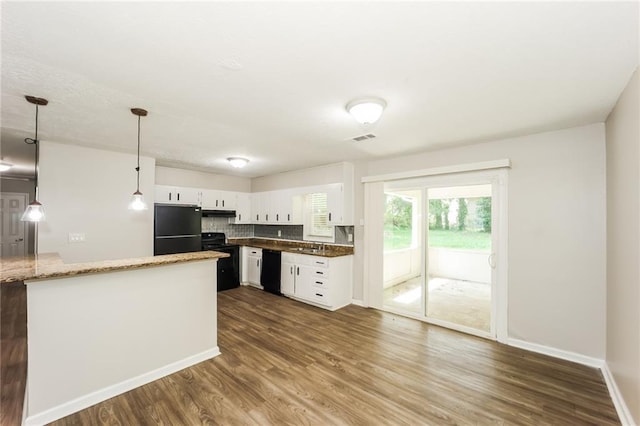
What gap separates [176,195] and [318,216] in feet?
9.12

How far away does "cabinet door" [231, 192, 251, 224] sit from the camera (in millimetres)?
6293

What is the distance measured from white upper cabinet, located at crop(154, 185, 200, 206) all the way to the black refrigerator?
49 centimetres

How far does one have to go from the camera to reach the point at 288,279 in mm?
5098

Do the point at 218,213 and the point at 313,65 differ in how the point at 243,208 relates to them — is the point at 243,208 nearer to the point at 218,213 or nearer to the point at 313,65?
the point at 218,213

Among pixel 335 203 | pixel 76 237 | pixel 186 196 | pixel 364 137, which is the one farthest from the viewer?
pixel 186 196

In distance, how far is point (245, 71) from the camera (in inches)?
73.1

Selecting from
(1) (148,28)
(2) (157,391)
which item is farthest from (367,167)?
(2) (157,391)

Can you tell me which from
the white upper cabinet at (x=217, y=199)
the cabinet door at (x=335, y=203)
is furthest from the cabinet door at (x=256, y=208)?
the cabinet door at (x=335, y=203)

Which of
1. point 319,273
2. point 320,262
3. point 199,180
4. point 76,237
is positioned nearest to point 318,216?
point 320,262

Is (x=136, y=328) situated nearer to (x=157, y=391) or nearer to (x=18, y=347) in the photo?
(x=157, y=391)

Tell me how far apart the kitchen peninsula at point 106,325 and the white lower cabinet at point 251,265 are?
278cm

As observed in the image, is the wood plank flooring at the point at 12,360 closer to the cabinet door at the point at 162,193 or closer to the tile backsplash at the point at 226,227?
the cabinet door at the point at 162,193

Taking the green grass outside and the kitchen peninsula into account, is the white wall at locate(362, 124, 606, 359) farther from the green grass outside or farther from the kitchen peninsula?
the kitchen peninsula

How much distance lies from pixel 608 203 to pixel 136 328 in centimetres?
466
